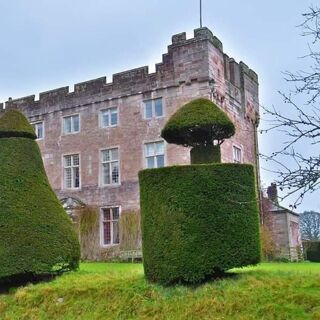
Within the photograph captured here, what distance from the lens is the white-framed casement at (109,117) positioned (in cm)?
2647

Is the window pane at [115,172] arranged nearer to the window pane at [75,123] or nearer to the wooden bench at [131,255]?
the window pane at [75,123]

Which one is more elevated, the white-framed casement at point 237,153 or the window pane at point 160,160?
the white-framed casement at point 237,153

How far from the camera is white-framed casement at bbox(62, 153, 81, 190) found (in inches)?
1074

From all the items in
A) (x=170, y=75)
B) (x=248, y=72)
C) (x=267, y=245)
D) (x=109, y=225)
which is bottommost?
(x=267, y=245)

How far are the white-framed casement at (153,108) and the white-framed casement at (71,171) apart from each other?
14.9ft

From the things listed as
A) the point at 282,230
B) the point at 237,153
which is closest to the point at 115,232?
the point at 237,153

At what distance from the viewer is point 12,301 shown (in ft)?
33.1

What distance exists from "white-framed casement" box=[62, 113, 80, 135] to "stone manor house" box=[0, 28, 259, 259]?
53mm

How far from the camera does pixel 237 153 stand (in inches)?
1037

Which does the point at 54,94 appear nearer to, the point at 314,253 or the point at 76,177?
the point at 76,177

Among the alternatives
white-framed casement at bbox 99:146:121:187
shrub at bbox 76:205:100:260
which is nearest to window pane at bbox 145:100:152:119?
white-framed casement at bbox 99:146:121:187

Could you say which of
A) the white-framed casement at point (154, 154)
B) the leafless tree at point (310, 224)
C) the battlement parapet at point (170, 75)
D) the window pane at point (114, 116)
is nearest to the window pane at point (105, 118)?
the window pane at point (114, 116)

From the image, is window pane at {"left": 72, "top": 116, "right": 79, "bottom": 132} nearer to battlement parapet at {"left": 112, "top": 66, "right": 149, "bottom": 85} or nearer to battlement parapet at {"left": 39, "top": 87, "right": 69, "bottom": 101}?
battlement parapet at {"left": 39, "top": 87, "right": 69, "bottom": 101}

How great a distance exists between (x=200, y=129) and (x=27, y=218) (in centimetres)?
413
